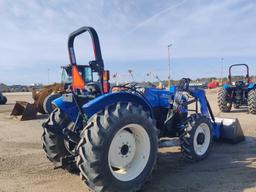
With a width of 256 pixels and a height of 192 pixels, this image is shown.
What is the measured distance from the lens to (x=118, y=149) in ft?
14.8

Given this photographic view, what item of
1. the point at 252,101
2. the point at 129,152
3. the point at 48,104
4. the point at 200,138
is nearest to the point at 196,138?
the point at 200,138

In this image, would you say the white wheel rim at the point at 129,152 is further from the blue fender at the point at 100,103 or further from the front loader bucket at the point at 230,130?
the front loader bucket at the point at 230,130

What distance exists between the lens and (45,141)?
217 inches

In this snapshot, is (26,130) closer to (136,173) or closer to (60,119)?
(60,119)

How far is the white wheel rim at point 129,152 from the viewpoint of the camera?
4461 mm

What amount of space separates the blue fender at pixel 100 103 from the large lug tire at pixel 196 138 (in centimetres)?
126

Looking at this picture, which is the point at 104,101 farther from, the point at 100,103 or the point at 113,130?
the point at 113,130

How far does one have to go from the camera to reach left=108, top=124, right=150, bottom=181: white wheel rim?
446 centimetres

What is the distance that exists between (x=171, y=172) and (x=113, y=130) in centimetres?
175

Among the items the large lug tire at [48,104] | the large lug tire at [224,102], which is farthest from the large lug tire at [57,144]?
the large lug tire at [224,102]

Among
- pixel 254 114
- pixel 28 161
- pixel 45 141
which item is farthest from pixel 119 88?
pixel 254 114

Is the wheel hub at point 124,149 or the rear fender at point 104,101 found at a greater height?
the rear fender at point 104,101

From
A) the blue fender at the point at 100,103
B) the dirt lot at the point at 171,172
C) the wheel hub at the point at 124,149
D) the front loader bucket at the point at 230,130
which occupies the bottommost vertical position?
the dirt lot at the point at 171,172

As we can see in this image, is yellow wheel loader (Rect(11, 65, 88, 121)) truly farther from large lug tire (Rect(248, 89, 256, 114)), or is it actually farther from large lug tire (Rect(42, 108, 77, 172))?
large lug tire (Rect(248, 89, 256, 114))
